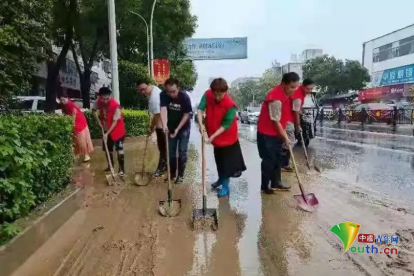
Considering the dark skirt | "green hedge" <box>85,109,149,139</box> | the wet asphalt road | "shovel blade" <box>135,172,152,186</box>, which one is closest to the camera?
the dark skirt

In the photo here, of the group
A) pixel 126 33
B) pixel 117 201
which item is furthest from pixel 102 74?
pixel 117 201

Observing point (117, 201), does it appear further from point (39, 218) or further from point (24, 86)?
point (24, 86)

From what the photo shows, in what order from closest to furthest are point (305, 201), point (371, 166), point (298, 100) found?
point (305, 201), point (298, 100), point (371, 166)

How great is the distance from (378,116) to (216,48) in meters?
15.1

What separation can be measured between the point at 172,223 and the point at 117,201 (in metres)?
1.29

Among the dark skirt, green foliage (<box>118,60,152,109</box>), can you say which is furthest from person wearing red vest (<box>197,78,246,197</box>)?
green foliage (<box>118,60,152,109</box>)

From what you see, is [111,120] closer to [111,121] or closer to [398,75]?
[111,121]

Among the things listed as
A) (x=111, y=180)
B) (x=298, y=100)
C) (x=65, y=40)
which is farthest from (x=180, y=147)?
(x=65, y=40)

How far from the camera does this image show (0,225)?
11.2 feet

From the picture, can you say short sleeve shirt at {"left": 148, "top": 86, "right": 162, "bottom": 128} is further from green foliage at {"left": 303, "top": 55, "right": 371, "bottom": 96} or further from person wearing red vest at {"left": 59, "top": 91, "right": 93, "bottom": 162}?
green foliage at {"left": 303, "top": 55, "right": 371, "bottom": 96}

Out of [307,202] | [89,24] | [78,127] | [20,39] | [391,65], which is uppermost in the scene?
[89,24]

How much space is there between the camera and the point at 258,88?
264ft

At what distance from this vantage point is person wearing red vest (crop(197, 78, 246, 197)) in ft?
17.9

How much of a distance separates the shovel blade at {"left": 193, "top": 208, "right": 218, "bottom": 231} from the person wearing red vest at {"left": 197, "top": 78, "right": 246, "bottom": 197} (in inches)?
42.3
